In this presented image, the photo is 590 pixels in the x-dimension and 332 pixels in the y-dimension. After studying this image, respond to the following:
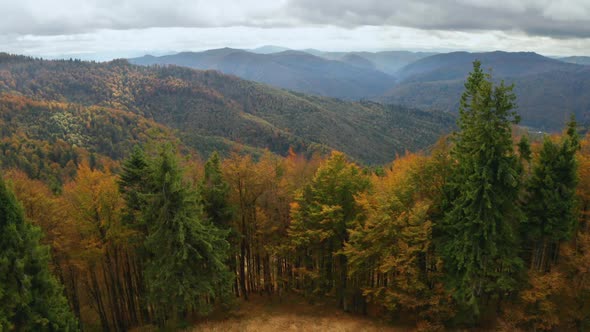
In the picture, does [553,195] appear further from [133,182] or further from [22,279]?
[22,279]

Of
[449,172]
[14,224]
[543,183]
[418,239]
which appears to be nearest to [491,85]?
[449,172]

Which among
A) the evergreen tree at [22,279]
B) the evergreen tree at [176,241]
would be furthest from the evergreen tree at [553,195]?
the evergreen tree at [22,279]

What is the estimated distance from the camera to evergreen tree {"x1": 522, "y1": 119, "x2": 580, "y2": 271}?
20422 mm

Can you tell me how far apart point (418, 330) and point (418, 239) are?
619 centimetres

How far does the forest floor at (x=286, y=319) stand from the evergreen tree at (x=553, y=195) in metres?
10.8

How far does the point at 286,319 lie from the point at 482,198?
15277mm

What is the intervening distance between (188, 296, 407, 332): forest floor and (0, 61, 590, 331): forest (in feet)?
6.23

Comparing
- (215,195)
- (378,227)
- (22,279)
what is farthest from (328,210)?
(22,279)

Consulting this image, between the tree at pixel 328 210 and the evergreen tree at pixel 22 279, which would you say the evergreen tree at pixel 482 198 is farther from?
the evergreen tree at pixel 22 279

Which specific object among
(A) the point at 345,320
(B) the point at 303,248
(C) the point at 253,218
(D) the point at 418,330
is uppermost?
(C) the point at 253,218

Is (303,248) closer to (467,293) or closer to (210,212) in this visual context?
(210,212)

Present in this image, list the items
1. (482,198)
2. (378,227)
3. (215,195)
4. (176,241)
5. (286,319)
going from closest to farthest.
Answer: (482,198)
(176,241)
(378,227)
(215,195)
(286,319)

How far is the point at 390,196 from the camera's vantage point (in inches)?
834

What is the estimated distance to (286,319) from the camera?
25281 millimetres
